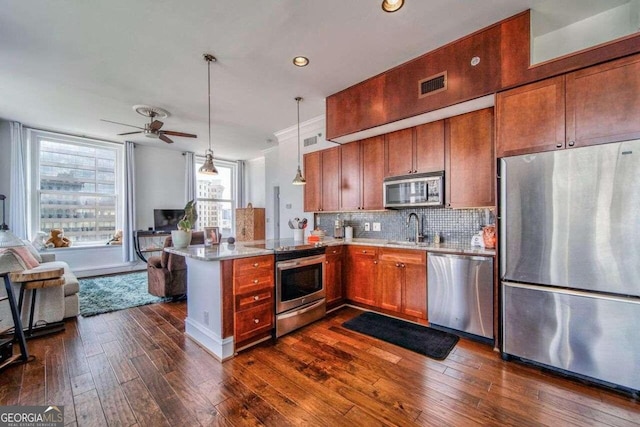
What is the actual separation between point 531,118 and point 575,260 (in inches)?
47.9

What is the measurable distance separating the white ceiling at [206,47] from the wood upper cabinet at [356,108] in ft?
0.47

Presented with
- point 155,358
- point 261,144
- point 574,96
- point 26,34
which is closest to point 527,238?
point 574,96

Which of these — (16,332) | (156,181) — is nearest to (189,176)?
(156,181)

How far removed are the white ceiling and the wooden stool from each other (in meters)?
2.34

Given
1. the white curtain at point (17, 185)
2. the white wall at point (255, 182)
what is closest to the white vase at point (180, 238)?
the white curtain at point (17, 185)

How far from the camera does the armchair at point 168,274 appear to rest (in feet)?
12.8

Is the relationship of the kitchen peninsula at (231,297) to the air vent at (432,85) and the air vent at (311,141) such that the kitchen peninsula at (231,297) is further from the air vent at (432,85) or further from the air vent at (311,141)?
the air vent at (311,141)

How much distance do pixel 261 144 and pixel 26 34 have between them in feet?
14.2

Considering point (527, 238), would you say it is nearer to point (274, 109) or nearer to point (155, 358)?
point (155, 358)

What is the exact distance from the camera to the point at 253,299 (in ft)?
8.52

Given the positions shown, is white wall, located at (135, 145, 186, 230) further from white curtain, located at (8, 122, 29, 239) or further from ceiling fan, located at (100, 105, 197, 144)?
ceiling fan, located at (100, 105, 197, 144)

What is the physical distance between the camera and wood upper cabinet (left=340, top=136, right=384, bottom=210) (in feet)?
12.2

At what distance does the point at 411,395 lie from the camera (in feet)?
6.18

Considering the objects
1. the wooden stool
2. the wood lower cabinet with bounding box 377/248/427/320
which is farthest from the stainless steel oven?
the wooden stool
